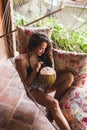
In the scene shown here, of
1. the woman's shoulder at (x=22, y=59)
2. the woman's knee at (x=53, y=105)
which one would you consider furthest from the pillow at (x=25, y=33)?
the woman's knee at (x=53, y=105)

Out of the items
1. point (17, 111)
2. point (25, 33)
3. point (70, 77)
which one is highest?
point (25, 33)

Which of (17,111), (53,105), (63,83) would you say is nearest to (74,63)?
(63,83)

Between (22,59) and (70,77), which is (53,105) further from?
(22,59)

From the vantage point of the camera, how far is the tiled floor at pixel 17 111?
180cm

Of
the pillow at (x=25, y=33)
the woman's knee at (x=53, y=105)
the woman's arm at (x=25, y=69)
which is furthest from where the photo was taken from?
the pillow at (x=25, y=33)

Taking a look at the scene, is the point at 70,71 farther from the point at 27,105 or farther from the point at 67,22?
the point at 67,22

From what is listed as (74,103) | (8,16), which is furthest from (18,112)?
(8,16)

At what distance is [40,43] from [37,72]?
252 millimetres

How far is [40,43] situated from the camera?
61.9 inches

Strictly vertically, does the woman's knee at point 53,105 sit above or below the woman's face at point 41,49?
below

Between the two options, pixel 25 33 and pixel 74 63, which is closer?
pixel 74 63

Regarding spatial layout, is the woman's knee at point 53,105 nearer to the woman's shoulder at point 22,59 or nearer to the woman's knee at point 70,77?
the woman's knee at point 70,77

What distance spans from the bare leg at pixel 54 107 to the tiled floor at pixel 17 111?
1.15 feet

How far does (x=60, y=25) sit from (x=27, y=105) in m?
1.33
